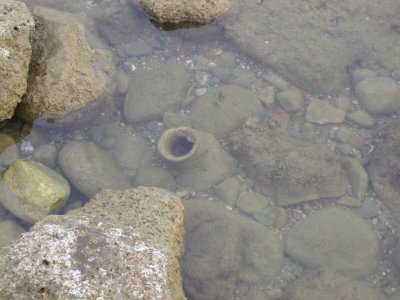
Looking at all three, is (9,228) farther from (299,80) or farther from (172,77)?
(299,80)

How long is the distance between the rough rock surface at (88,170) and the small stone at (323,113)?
2.62 m

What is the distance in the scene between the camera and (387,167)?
5250mm

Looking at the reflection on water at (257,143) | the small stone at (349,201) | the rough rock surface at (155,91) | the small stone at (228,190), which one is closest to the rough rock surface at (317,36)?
the reflection on water at (257,143)

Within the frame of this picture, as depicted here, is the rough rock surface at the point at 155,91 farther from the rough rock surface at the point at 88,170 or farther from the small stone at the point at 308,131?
the small stone at the point at 308,131

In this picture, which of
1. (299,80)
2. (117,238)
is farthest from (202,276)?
(299,80)

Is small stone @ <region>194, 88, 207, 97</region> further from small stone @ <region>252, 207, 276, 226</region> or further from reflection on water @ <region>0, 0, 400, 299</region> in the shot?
small stone @ <region>252, 207, 276, 226</region>

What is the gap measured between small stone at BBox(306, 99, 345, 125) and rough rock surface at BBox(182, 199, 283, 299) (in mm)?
1690

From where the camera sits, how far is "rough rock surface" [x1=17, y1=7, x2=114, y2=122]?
4.54 m

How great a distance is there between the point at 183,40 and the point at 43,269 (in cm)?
409

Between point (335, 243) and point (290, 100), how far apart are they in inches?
77.6

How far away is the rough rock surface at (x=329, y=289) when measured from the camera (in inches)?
178

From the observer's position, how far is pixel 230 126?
219 inches

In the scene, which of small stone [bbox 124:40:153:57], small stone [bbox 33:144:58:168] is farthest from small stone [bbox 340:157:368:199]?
small stone [bbox 33:144:58:168]

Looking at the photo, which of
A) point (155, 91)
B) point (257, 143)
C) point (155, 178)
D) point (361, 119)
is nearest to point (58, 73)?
point (155, 91)
